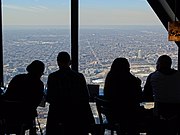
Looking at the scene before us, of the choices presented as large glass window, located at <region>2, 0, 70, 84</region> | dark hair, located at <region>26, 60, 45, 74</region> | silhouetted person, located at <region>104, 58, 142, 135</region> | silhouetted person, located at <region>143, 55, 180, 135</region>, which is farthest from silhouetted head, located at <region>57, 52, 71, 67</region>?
large glass window, located at <region>2, 0, 70, 84</region>

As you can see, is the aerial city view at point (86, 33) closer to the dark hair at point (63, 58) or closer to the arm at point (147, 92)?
the arm at point (147, 92)

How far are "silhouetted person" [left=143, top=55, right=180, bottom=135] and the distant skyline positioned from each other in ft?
4.61

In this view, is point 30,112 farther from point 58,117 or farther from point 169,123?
point 169,123

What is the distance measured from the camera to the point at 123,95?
10.9 ft

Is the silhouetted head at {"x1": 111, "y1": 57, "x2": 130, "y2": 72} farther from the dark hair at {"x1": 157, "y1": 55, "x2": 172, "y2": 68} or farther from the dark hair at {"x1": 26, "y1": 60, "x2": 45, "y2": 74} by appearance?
the dark hair at {"x1": 26, "y1": 60, "x2": 45, "y2": 74}

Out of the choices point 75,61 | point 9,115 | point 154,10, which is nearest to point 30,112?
point 9,115

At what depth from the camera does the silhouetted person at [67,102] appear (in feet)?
10.8

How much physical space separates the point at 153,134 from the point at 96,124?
537 millimetres

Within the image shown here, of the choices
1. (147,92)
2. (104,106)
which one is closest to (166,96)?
(147,92)

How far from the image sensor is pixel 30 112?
338cm

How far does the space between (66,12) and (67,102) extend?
1800 mm

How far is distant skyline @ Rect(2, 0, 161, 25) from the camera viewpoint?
15.3 feet

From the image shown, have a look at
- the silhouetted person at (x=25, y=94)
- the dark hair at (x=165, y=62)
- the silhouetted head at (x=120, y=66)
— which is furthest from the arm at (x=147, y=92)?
the silhouetted person at (x=25, y=94)

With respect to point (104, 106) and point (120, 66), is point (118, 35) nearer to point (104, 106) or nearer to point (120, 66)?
point (120, 66)
